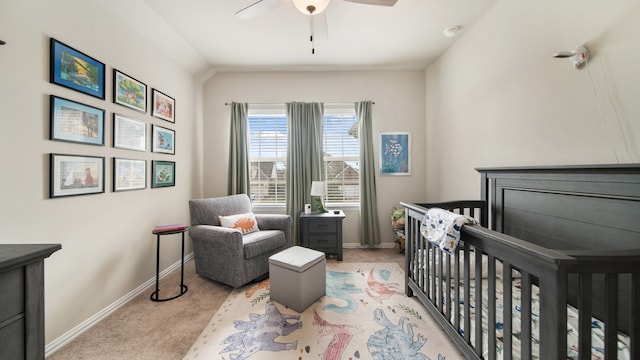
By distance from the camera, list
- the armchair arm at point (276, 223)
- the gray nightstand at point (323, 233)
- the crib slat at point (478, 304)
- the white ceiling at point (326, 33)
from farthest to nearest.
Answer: the gray nightstand at point (323, 233) < the armchair arm at point (276, 223) < the white ceiling at point (326, 33) < the crib slat at point (478, 304)

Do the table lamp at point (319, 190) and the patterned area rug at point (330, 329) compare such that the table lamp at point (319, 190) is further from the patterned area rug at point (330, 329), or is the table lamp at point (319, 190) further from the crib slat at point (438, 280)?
the crib slat at point (438, 280)

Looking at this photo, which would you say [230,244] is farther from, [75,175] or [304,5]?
[304,5]

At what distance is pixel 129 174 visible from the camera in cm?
209

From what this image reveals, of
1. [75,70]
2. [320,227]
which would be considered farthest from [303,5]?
[320,227]

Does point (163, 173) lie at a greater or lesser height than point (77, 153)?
lesser

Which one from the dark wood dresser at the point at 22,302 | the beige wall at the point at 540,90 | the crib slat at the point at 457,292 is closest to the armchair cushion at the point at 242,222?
the dark wood dresser at the point at 22,302

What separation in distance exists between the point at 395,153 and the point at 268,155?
1954 mm

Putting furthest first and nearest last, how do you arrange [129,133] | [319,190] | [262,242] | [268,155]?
[268,155] < [319,190] < [262,242] < [129,133]

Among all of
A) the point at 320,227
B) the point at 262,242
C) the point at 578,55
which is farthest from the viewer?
the point at 320,227

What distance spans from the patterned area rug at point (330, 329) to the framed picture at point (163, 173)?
4.85 feet

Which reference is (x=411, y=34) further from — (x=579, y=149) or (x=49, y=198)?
(x=49, y=198)

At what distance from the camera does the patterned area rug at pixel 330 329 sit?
140 cm

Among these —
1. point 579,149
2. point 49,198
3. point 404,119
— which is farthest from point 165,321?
point 404,119

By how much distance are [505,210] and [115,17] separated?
375 cm
